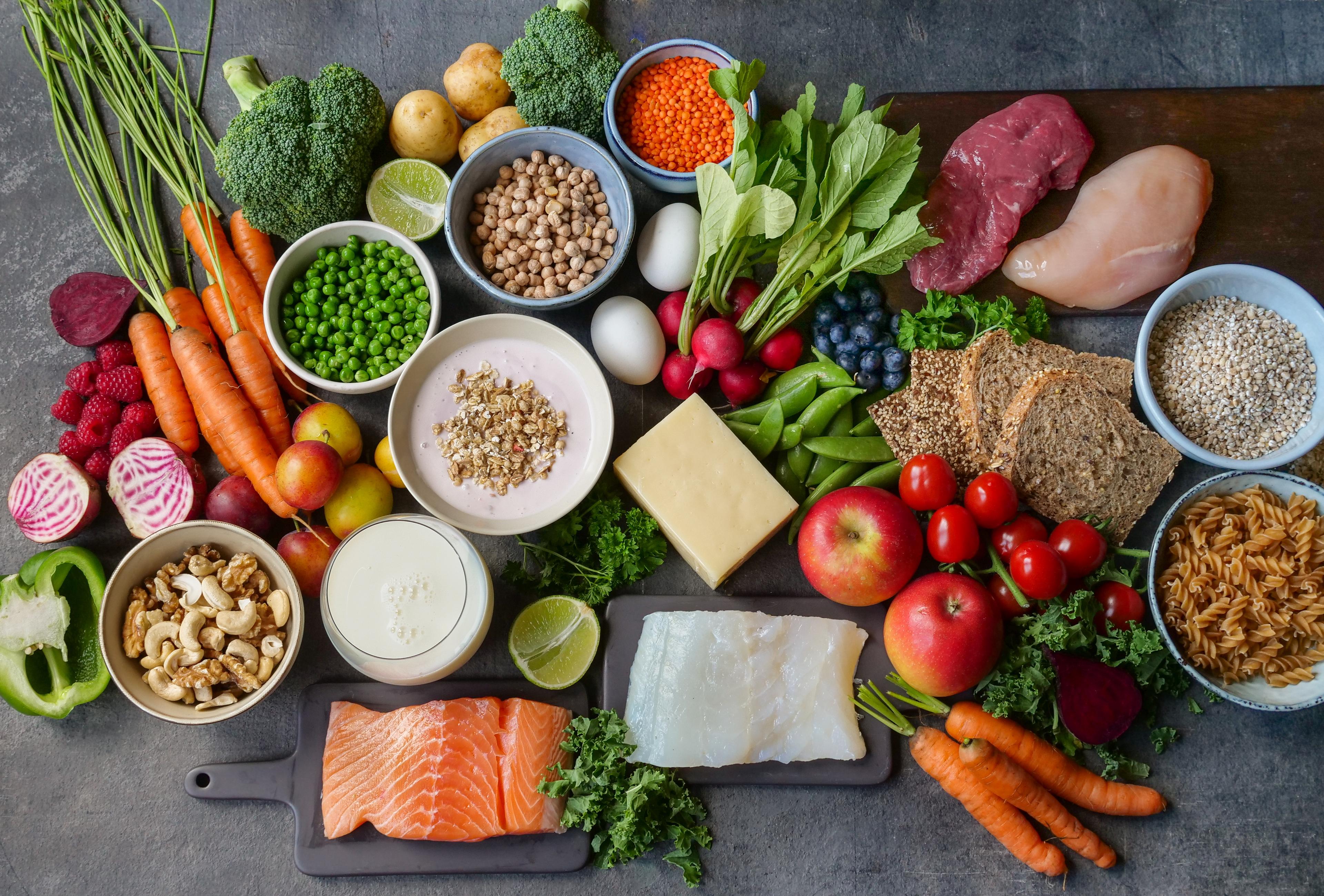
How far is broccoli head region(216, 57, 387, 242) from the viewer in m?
1.95

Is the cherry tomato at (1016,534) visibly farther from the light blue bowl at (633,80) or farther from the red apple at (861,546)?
the light blue bowl at (633,80)

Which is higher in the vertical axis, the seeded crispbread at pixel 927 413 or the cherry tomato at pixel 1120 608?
the seeded crispbread at pixel 927 413

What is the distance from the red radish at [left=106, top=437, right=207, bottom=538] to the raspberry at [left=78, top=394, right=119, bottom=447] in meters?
Answer: 0.09

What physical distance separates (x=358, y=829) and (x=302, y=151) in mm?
1681

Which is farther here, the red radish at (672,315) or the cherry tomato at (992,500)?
the red radish at (672,315)

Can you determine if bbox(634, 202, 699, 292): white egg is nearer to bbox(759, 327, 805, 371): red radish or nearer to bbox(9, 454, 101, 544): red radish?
bbox(759, 327, 805, 371): red radish

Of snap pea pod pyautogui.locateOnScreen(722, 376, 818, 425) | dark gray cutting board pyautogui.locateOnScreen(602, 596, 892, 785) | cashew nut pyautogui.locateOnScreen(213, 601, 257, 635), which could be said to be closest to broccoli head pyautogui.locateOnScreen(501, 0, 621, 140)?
snap pea pod pyautogui.locateOnScreen(722, 376, 818, 425)

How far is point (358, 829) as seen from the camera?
1.97 metres

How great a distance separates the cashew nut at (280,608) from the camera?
73.7 inches

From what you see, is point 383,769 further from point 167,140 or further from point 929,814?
point 167,140

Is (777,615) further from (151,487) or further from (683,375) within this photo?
(151,487)

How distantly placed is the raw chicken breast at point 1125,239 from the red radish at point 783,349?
612mm

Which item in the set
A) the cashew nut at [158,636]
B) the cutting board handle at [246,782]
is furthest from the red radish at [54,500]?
the cutting board handle at [246,782]

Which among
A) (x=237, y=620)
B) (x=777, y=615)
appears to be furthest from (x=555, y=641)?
(x=237, y=620)
